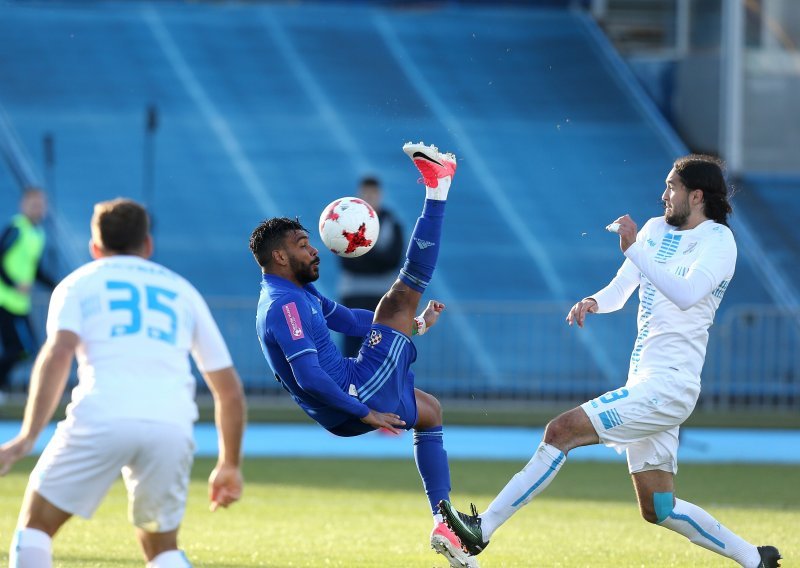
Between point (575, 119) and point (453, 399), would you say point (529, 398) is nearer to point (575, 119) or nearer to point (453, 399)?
point (453, 399)

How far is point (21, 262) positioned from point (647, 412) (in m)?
10.5

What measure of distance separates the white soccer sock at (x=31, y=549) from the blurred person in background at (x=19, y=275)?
10785 millimetres

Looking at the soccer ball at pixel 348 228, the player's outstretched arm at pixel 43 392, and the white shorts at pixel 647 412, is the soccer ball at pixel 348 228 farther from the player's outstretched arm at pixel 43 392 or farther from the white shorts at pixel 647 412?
the player's outstretched arm at pixel 43 392

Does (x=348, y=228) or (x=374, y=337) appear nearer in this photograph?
(x=374, y=337)

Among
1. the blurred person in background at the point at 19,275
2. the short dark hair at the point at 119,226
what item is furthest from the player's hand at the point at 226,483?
the blurred person in background at the point at 19,275

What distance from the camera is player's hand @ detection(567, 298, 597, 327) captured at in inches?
312

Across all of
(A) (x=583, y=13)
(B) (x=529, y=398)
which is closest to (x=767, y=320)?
(B) (x=529, y=398)

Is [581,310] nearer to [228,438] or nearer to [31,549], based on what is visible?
[228,438]

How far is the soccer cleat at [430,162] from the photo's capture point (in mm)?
8258

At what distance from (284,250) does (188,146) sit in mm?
16827

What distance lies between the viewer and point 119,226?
5.96 metres

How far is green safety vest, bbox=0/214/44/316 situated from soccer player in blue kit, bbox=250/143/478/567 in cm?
884

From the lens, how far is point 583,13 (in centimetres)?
2969

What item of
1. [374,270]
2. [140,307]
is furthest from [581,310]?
[374,270]
